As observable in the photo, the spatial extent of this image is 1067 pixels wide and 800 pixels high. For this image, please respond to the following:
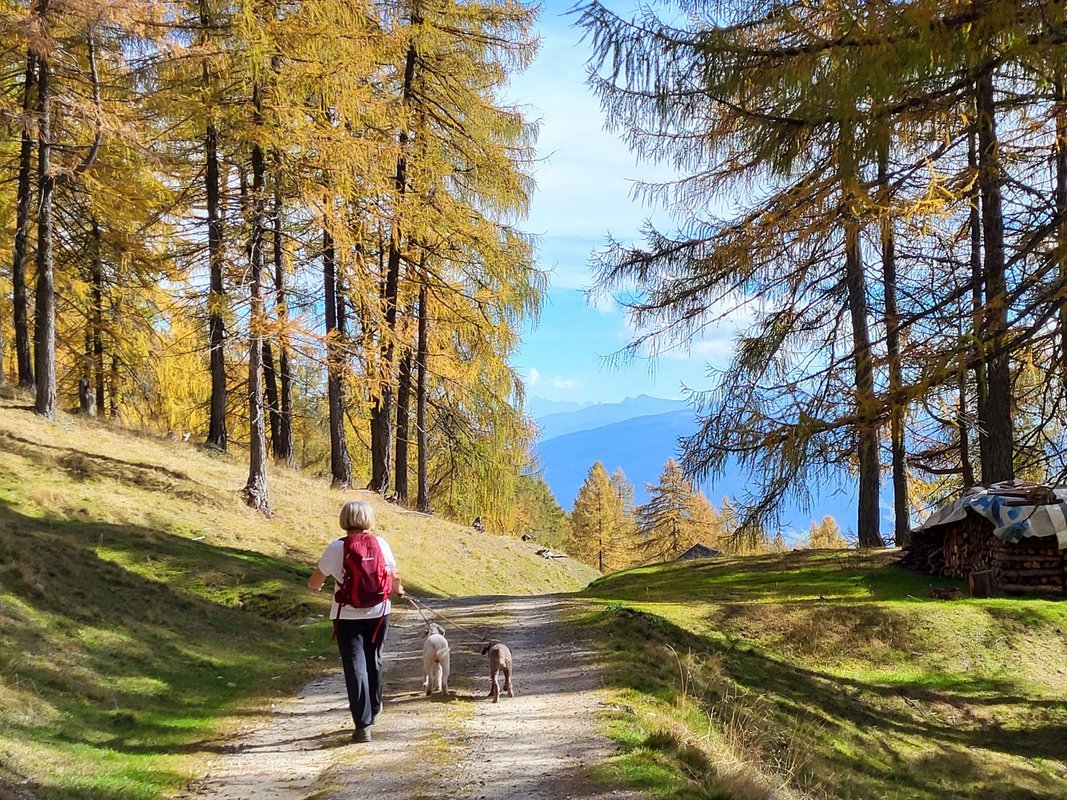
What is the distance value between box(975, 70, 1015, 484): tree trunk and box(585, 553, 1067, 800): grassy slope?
7.70 feet

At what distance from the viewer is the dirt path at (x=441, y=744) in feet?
16.0

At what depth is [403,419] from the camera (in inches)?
998

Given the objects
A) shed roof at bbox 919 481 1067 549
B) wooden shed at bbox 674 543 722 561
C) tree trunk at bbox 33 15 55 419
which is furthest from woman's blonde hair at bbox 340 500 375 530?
wooden shed at bbox 674 543 722 561

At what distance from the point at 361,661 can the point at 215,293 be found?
1052cm

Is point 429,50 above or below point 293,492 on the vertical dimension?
above

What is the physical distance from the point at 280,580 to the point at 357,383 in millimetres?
4793

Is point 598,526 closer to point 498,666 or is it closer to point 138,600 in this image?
point 138,600

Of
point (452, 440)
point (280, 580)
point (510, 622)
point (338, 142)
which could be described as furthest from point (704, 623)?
point (452, 440)

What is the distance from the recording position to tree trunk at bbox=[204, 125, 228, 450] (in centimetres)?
1450

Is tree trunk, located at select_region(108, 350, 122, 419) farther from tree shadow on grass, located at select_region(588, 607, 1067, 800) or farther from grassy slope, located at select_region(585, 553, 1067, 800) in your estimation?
tree shadow on grass, located at select_region(588, 607, 1067, 800)

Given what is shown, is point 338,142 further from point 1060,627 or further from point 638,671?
point 1060,627

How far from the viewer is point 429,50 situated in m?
21.5

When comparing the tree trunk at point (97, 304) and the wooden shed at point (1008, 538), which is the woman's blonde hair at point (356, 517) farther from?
the tree trunk at point (97, 304)

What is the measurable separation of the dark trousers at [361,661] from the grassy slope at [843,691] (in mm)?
1916
